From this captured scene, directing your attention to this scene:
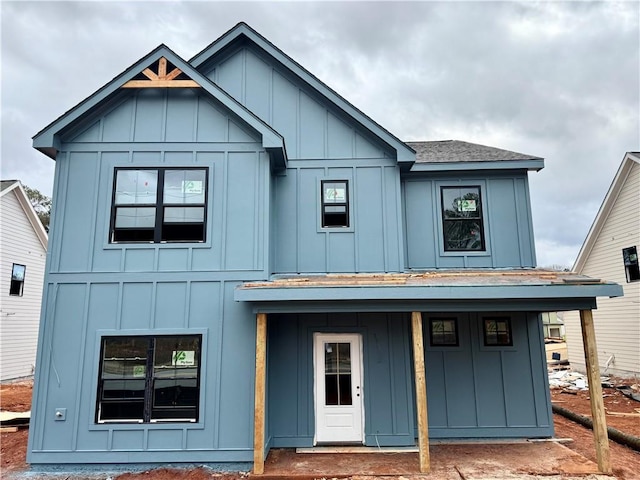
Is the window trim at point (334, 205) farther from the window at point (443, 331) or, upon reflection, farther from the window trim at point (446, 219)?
the window at point (443, 331)

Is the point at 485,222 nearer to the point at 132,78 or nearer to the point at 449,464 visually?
the point at 449,464

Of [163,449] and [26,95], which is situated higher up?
[26,95]

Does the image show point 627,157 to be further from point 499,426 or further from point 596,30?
point 499,426

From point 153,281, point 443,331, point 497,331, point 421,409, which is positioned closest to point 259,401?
point 421,409

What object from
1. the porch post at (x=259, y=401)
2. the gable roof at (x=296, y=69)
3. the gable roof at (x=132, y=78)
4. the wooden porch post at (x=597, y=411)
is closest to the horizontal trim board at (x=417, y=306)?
the porch post at (x=259, y=401)

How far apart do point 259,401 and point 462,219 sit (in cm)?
599

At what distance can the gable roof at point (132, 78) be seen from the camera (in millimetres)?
7414

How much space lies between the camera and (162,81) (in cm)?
759

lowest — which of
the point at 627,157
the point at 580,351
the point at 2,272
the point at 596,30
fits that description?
the point at 580,351

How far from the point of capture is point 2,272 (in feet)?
51.0

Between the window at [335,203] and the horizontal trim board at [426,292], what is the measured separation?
222 cm

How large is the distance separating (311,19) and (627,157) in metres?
13.9

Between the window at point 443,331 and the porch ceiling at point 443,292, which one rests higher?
the porch ceiling at point 443,292

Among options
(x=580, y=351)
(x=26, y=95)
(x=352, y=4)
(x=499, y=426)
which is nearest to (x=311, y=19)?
(x=352, y=4)
